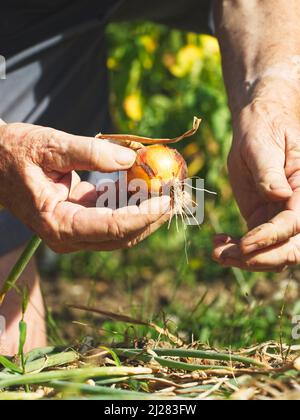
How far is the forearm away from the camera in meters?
1.69

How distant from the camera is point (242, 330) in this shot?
1.82m

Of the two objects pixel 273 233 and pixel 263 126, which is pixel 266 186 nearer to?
pixel 273 233

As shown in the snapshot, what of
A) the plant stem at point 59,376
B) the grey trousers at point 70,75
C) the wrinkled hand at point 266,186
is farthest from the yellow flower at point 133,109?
the plant stem at point 59,376

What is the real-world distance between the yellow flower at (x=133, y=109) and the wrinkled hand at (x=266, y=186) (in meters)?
1.28

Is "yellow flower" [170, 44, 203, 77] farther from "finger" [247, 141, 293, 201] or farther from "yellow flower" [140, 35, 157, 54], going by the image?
"finger" [247, 141, 293, 201]

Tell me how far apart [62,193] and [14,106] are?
0.76 meters

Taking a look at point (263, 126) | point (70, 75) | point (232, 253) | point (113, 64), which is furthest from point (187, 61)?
point (232, 253)

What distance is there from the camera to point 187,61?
2.98 metres

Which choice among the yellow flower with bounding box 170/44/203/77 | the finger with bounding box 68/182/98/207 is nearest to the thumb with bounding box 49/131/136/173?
the finger with bounding box 68/182/98/207

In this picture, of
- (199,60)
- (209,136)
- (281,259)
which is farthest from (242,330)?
(199,60)

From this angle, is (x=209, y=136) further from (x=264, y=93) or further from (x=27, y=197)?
(x=27, y=197)

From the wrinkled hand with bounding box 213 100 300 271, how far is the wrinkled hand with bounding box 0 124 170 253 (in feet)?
0.60

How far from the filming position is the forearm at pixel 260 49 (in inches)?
66.5

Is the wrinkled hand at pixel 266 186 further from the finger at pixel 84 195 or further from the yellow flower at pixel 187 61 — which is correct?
the yellow flower at pixel 187 61
